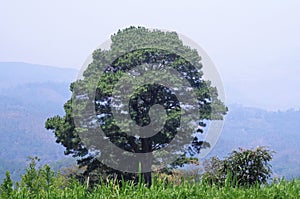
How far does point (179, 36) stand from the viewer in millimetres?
14789

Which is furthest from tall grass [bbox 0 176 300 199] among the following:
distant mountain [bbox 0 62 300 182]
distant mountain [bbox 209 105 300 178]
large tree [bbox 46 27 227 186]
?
distant mountain [bbox 209 105 300 178]

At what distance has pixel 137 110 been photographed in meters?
12.8

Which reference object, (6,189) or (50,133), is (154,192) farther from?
(50,133)

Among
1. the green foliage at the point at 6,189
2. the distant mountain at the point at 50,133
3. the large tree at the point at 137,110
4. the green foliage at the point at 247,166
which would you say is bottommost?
the green foliage at the point at 6,189

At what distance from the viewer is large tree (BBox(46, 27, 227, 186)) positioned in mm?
12703

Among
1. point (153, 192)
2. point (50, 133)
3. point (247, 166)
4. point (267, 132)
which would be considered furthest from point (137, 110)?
point (267, 132)

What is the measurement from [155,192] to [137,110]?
33.0ft

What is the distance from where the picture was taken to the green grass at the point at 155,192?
8.70 feet

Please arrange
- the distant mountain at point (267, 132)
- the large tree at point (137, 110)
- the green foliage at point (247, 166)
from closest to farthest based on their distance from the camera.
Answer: the green foliage at point (247, 166) → the large tree at point (137, 110) → the distant mountain at point (267, 132)

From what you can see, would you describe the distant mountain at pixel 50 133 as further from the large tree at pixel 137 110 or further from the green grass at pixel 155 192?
the green grass at pixel 155 192

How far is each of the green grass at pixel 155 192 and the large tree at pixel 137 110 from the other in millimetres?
9526

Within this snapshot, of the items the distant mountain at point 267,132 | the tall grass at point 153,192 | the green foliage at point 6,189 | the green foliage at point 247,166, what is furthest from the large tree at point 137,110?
the distant mountain at point 267,132

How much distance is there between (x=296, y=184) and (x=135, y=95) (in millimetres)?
9485

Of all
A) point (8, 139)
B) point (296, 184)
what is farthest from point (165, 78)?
point (8, 139)
